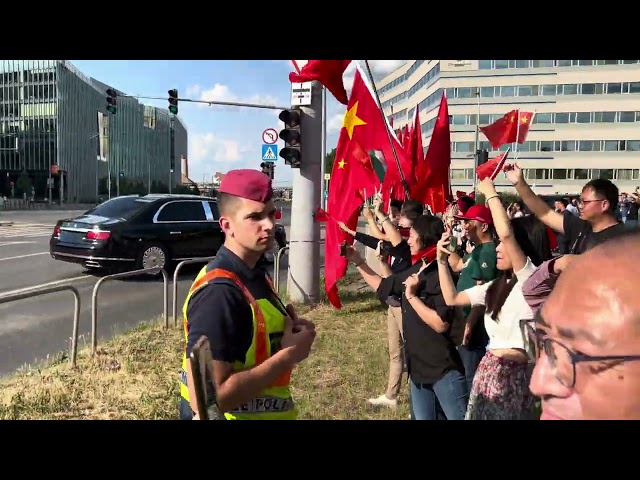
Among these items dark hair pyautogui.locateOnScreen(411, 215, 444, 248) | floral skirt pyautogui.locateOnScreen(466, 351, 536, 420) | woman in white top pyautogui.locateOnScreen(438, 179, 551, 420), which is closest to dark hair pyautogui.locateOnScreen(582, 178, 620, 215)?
woman in white top pyautogui.locateOnScreen(438, 179, 551, 420)

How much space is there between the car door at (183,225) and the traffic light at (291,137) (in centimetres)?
369

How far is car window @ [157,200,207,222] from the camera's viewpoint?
1140cm

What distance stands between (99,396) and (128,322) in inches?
115

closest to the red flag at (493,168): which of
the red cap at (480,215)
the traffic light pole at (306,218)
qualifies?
the red cap at (480,215)

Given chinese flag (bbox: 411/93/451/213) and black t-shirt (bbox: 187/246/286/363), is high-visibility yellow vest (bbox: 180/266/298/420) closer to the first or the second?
black t-shirt (bbox: 187/246/286/363)

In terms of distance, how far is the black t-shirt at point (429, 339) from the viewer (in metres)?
3.25

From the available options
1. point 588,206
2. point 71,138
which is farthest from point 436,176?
point 71,138

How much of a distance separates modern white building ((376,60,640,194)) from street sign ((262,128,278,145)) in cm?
4029

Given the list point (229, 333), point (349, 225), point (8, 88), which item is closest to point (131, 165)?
point (8, 88)

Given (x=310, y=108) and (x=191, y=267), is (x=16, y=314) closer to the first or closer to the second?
(x=191, y=267)

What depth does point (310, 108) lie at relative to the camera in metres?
8.94

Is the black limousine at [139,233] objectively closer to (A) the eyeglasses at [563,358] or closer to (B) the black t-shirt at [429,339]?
(B) the black t-shirt at [429,339]

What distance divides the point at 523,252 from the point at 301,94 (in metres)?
6.20

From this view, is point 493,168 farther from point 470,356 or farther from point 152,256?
point 152,256
